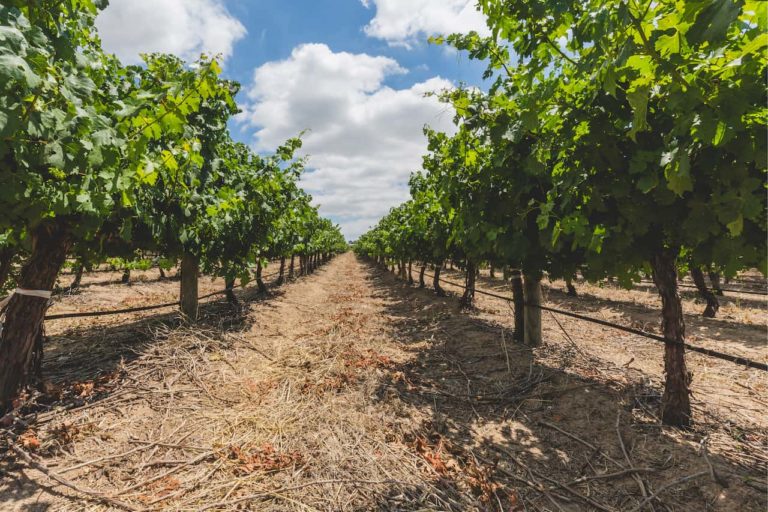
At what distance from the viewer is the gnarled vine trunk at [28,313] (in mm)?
4207

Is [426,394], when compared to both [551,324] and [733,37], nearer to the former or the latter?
[733,37]

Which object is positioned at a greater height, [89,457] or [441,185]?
[441,185]

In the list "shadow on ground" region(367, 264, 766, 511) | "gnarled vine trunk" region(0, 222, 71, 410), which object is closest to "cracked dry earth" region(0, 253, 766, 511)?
"shadow on ground" region(367, 264, 766, 511)

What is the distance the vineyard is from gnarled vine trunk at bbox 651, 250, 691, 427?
21 millimetres

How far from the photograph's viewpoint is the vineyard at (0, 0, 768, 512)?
2.57m

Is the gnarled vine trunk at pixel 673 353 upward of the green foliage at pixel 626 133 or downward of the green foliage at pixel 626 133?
downward

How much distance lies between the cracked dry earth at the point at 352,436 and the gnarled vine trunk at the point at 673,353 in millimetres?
232

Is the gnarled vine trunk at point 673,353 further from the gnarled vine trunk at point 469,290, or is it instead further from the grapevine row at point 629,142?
the gnarled vine trunk at point 469,290

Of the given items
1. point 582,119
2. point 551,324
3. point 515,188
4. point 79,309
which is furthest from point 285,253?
point 582,119

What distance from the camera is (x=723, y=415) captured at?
15.0ft

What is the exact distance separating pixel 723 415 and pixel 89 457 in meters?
7.33

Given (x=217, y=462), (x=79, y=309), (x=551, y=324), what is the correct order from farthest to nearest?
(x=79, y=309) < (x=551, y=324) < (x=217, y=462)

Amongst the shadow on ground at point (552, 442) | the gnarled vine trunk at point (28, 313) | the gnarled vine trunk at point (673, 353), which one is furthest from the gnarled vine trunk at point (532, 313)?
the gnarled vine trunk at point (28, 313)

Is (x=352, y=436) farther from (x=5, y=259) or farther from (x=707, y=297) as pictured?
(x=707, y=297)
